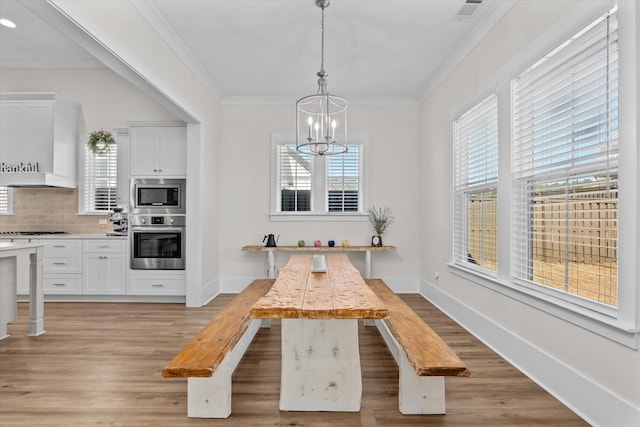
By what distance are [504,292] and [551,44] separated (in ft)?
5.88

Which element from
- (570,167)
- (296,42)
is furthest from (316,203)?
(570,167)

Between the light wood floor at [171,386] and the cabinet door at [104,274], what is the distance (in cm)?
98

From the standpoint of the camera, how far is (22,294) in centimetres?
471

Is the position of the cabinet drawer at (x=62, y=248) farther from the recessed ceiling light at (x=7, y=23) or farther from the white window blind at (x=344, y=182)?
the white window blind at (x=344, y=182)

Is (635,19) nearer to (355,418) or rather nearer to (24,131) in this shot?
(355,418)

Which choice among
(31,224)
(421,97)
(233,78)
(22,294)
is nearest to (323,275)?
(233,78)

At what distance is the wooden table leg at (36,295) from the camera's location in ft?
11.1

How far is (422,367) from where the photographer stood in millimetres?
1712

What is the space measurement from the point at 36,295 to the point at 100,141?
8.13 ft

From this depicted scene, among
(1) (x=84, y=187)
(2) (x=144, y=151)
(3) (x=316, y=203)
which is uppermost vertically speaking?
(2) (x=144, y=151)

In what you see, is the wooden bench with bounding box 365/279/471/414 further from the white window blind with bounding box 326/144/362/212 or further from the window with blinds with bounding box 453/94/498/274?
the white window blind with bounding box 326/144/362/212

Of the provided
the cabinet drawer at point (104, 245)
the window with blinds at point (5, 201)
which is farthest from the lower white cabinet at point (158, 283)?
the window with blinds at point (5, 201)

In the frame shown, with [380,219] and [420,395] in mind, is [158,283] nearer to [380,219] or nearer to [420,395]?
[380,219]

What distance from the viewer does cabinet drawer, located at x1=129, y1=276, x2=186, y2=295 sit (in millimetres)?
4645
